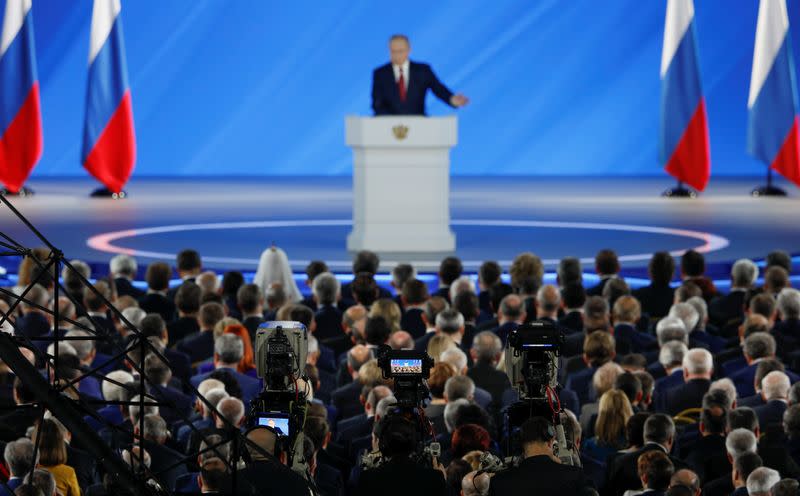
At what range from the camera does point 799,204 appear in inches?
779

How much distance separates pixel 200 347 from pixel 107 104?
1089 cm

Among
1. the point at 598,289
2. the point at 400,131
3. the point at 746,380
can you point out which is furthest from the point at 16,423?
the point at 400,131

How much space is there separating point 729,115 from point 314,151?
802 cm

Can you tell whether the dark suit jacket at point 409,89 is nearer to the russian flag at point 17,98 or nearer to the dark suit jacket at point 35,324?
the dark suit jacket at point 35,324

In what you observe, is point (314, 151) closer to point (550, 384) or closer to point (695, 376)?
point (695, 376)

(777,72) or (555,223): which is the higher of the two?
(777,72)

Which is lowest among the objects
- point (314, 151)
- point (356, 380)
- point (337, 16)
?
point (356, 380)

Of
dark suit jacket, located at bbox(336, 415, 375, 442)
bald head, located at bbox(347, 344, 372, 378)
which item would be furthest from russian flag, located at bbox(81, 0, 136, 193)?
dark suit jacket, located at bbox(336, 415, 375, 442)

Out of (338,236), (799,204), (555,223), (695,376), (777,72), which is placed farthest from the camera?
(799,204)

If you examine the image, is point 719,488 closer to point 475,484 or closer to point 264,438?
point 475,484

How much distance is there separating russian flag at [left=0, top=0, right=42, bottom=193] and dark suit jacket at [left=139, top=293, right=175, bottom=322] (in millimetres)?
7700

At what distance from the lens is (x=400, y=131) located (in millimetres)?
12008

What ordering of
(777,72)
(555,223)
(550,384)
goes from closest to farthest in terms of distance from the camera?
(550,384), (555,223), (777,72)

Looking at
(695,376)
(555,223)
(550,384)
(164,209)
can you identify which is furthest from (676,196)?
(550,384)
